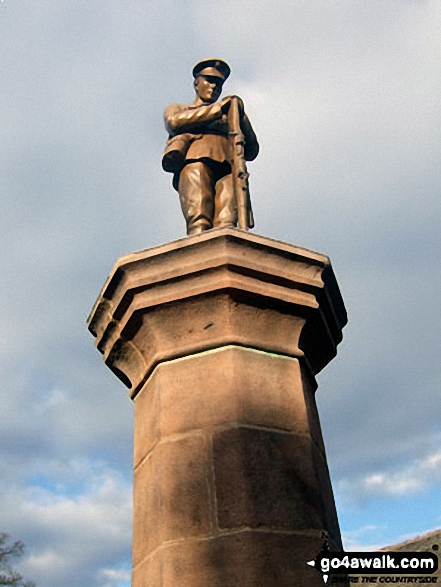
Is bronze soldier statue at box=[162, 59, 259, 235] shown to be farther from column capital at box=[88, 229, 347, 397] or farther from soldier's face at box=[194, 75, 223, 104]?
column capital at box=[88, 229, 347, 397]

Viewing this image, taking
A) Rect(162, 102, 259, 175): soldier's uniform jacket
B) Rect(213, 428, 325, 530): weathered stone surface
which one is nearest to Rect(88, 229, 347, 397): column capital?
Rect(213, 428, 325, 530): weathered stone surface

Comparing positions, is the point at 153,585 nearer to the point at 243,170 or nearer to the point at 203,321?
the point at 203,321

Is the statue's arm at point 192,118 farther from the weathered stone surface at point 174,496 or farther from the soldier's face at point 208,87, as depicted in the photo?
the weathered stone surface at point 174,496

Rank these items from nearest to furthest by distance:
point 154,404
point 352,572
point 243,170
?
point 352,572 → point 154,404 → point 243,170

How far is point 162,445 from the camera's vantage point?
2.46m

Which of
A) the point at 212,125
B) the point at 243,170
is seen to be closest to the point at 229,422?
the point at 243,170

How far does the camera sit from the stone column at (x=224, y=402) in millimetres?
2176

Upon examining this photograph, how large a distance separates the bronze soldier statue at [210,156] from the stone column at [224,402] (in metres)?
1.00

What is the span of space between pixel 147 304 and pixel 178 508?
87 cm

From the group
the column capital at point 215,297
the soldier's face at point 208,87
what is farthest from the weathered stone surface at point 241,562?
the soldier's face at point 208,87

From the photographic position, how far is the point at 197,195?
3.75 m

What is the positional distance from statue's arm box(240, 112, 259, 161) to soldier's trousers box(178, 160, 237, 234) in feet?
0.62

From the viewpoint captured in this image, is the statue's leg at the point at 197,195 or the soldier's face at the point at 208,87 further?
the soldier's face at the point at 208,87

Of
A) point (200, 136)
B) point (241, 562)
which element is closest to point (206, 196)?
point (200, 136)
